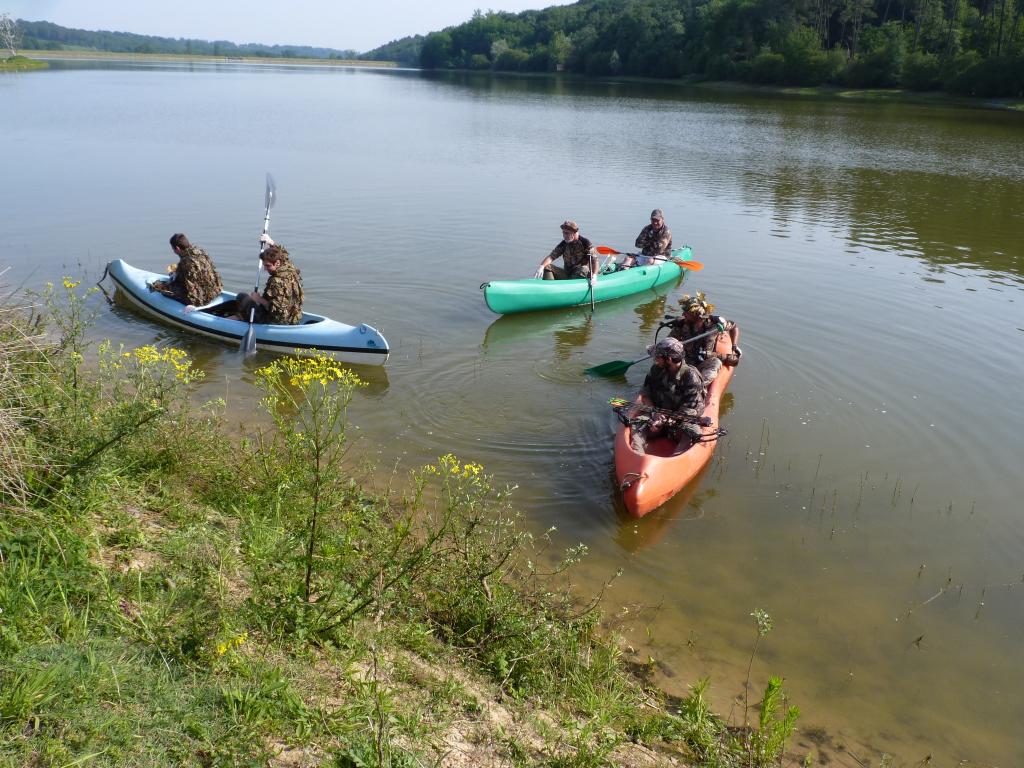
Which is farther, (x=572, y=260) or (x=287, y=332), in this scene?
(x=572, y=260)

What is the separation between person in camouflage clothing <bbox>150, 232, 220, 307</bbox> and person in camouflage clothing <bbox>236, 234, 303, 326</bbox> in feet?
3.33

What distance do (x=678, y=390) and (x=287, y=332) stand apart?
540 centimetres

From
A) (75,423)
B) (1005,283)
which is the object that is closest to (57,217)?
(75,423)

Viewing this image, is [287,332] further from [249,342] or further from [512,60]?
[512,60]

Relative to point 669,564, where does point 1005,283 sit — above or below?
above

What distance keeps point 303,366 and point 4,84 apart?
65.3m

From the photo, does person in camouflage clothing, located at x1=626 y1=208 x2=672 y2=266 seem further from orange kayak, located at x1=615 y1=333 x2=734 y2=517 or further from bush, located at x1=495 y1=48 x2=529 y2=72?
bush, located at x1=495 y1=48 x2=529 y2=72

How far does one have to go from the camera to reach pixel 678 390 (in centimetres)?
827

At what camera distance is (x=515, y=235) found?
674 inches

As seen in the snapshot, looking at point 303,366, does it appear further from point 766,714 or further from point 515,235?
point 515,235

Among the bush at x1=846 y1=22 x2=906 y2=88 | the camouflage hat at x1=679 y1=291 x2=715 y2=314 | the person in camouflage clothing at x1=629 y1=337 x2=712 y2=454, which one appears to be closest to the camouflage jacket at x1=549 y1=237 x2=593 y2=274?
the camouflage hat at x1=679 y1=291 x2=715 y2=314

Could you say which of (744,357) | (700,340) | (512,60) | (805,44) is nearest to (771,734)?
(700,340)

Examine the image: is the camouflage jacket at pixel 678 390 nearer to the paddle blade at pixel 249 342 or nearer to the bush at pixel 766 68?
the paddle blade at pixel 249 342

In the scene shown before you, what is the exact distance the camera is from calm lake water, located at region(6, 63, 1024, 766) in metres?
5.67
